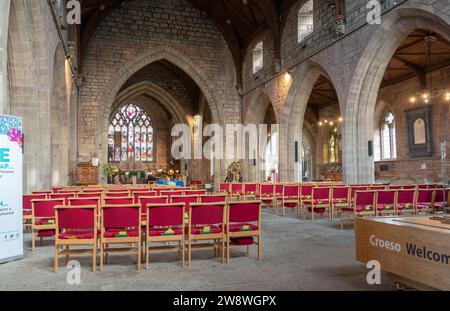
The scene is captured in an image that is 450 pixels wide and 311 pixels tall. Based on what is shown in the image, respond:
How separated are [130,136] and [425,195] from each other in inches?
Result: 1113

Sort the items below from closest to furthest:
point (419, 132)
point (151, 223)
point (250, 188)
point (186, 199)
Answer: point (151, 223) < point (186, 199) < point (250, 188) < point (419, 132)

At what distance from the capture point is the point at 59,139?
53.4 ft

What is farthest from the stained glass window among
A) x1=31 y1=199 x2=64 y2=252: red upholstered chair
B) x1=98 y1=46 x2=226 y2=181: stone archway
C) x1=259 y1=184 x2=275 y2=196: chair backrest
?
x1=31 y1=199 x2=64 y2=252: red upholstered chair

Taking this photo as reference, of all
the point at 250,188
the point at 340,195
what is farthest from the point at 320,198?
the point at 250,188

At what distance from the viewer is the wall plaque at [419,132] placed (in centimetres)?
1745

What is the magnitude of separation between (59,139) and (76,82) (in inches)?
213

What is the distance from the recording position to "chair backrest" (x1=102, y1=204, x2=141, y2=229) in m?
4.59

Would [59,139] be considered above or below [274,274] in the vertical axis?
above

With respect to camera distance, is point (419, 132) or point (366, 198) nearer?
point (366, 198)

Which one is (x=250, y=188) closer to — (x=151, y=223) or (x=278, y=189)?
(x=278, y=189)

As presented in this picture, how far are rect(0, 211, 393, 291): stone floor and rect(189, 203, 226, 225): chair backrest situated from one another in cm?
55

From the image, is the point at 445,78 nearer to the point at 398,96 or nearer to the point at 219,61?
the point at 398,96

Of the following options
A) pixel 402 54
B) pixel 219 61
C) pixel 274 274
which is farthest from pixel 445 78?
pixel 274 274

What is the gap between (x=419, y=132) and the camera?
18047 millimetres
